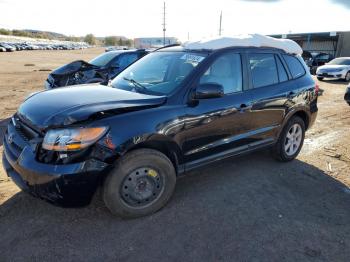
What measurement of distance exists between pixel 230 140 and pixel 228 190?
655 mm

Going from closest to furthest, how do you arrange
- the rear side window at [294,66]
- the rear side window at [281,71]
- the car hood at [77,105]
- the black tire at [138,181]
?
the car hood at [77,105], the black tire at [138,181], the rear side window at [281,71], the rear side window at [294,66]

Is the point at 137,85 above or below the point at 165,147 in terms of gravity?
above

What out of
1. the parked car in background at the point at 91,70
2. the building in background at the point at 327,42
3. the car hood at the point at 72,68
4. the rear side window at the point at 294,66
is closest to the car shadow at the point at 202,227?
the rear side window at the point at 294,66

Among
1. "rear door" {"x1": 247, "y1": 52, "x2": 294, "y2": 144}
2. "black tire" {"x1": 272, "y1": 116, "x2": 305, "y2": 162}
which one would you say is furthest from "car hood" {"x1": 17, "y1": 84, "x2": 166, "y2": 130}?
"black tire" {"x1": 272, "y1": 116, "x2": 305, "y2": 162}

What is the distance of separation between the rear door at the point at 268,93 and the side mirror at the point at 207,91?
0.87 meters

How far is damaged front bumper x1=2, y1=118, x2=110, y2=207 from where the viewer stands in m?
2.70

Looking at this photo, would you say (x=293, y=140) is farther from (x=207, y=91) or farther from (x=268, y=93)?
(x=207, y=91)

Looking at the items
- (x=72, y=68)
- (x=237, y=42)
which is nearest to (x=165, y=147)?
(x=237, y=42)

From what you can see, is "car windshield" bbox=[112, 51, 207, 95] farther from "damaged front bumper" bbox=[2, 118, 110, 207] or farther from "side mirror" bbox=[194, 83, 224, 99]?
"damaged front bumper" bbox=[2, 118, 110, 207]

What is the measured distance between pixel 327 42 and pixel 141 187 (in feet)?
148

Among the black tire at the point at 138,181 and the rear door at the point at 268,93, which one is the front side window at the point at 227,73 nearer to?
the rear door at the point at 268,93

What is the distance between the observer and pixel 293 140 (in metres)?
4.94

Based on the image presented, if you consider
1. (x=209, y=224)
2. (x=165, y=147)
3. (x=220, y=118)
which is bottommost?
(x=209, y=224)

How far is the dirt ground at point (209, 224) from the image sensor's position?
276cm
